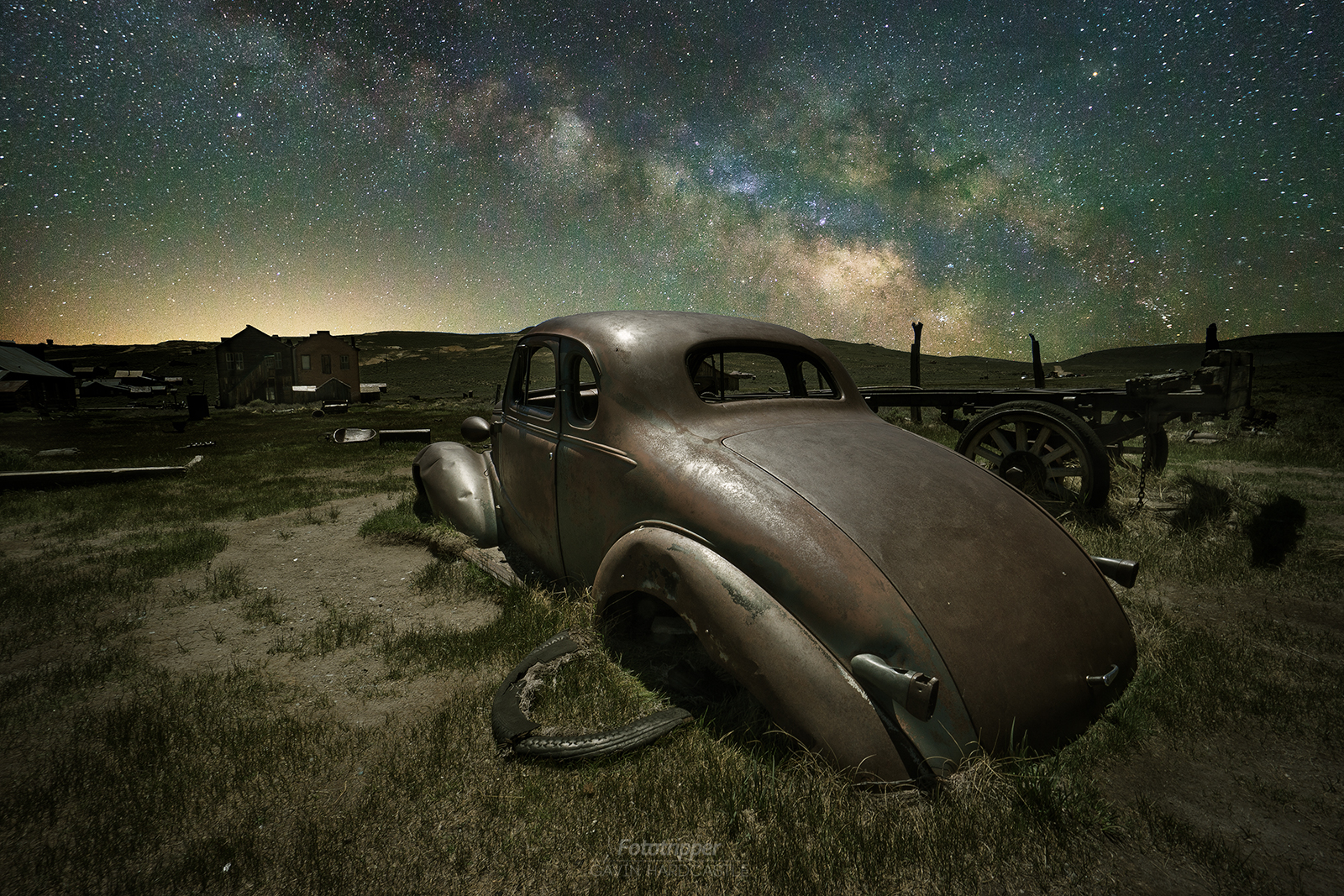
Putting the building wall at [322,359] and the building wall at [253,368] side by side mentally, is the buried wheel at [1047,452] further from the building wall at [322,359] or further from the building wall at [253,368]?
the building wall at [253,368]

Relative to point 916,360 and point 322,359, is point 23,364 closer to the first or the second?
point 322,359

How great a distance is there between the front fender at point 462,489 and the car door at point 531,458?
12.5 inches

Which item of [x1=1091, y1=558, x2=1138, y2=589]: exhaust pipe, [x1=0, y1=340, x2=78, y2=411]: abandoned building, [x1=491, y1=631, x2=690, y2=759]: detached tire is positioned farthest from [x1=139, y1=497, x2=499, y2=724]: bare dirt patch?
[x1=0, y1=340, x2=78, y2=411]: abandoned building

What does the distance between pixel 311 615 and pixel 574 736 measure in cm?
267

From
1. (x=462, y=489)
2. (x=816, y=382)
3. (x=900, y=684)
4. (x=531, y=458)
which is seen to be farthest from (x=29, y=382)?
(x=900, y=684)

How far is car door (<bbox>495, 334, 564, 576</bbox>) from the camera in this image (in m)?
3.27

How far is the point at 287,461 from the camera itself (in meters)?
10.9

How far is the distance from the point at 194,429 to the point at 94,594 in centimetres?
1778

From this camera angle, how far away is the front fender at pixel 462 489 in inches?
177

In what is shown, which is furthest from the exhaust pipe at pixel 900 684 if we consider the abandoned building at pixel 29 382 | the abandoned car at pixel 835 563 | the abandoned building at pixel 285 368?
the abandoned building at pixel 285 368

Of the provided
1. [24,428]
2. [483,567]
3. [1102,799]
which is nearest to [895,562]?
[1102,799]

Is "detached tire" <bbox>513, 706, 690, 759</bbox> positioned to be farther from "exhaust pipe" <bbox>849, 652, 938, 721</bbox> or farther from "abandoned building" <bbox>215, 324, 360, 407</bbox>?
"abandoned building" <bbox>215, 324, 360, 407</bbox>

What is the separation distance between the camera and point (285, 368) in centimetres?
3800

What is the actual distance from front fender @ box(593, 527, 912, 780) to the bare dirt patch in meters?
1.52
